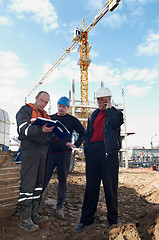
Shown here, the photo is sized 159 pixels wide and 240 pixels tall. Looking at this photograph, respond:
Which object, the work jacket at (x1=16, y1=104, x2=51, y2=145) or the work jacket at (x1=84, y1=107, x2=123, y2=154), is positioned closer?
the work jacket at (x1=16, y1=104, x2=51, y2=145)

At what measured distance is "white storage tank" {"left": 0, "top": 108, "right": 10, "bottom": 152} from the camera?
3991 millimetres

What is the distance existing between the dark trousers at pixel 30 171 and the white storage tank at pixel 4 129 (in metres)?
1.57

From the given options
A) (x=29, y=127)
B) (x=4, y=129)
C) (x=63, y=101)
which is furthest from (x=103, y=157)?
(x=4, y=129)

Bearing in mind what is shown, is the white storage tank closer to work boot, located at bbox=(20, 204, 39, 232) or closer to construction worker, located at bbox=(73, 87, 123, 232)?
work boot, located at bbox=(20, 204, 39, 232)

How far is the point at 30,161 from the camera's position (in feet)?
8.54

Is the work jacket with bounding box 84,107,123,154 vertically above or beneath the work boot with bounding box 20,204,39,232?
above

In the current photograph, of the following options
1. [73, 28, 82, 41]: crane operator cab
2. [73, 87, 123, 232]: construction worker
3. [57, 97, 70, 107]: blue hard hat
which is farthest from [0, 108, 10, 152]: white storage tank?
[73, 28, 82, 41]: crane operator cab

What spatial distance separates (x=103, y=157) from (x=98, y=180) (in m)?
0.43

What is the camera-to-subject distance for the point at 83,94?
43.3 m

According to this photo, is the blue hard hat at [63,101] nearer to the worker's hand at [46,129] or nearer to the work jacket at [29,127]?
the work jacket at [29,127]

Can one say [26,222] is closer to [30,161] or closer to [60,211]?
[30,161]

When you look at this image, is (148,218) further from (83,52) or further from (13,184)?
Result: (83,52)

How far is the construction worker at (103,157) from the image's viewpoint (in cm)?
275

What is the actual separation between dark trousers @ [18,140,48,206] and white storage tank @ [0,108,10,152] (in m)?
1.57
